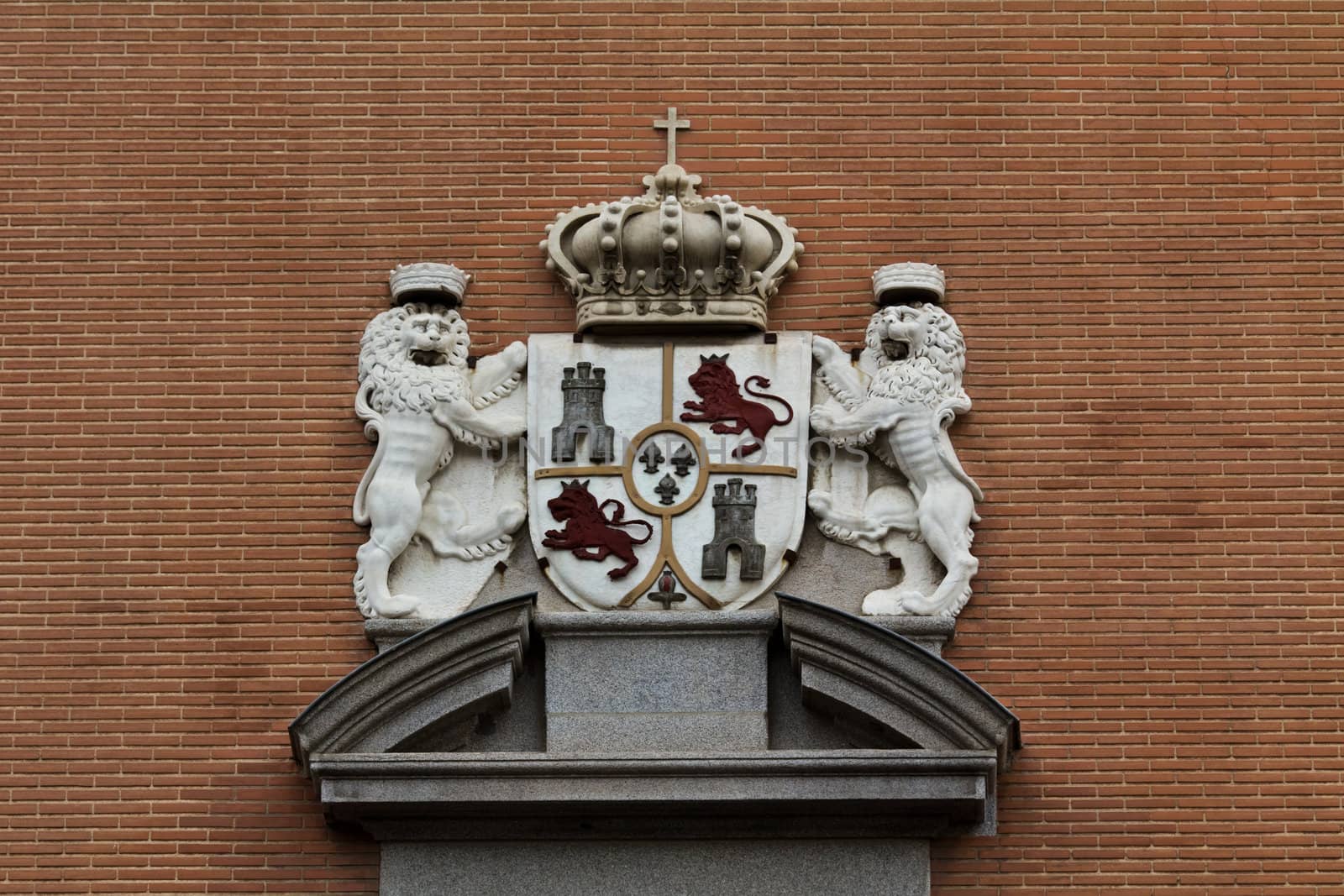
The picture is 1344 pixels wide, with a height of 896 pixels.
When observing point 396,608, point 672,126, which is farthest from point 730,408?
point 396,608

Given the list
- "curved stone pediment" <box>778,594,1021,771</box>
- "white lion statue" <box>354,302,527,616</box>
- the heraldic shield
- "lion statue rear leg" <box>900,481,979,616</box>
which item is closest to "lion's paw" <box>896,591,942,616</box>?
"lion statue rear leg" <box>900,481,979,616</box>

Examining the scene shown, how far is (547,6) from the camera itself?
45.7 ft

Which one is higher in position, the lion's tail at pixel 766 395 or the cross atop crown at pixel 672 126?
the cross atop crown at pixel 672 126

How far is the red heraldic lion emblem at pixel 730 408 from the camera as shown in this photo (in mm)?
13086

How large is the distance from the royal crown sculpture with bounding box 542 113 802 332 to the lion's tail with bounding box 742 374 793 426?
0.24 metres

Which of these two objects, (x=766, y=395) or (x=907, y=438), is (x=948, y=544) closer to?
(x=907, y=438)

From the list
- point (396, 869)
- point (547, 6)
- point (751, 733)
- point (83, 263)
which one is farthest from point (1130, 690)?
→ point (83, 263)

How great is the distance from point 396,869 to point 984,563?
2808 millimetres

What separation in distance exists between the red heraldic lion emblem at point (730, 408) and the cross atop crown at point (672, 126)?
3.64ft

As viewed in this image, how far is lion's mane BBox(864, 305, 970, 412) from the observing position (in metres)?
13.1

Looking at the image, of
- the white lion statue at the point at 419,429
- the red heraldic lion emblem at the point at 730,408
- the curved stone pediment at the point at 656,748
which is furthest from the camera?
the red heraldic lion emblem at the point at 730,408

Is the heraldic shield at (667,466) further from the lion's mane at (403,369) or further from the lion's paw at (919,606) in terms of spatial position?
the lion's paw at (919,606)

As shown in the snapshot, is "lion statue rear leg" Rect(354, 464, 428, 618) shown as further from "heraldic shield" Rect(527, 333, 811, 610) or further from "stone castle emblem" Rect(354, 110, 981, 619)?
"heraldic shield" Rect(527, 333, 811, 610)

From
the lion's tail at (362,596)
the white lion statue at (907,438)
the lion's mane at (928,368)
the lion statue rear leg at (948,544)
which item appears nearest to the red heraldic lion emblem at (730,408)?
the white lion statue at (907,438)
